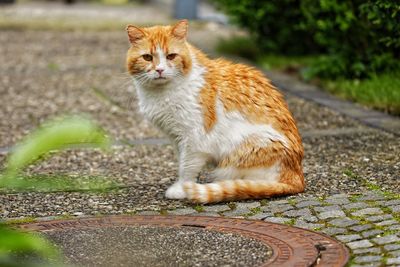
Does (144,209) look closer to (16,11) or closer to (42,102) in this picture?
(42,102)

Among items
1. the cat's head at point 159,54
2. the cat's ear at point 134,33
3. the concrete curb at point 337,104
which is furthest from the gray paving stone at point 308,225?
the concrete curb at point 337,104

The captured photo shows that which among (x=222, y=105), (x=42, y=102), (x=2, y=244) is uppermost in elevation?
(x=2, y=244)

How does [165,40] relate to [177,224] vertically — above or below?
above

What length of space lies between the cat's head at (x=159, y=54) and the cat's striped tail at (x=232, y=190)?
61 cm

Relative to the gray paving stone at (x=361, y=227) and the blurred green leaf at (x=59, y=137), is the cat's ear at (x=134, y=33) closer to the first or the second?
the gray paving stone at (x=361, y=227)

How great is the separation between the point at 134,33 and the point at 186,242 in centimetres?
136

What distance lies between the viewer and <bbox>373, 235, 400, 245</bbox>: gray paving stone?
3.96 meters

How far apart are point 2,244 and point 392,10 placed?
228 inches

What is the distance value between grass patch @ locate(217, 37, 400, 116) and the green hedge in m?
0.15

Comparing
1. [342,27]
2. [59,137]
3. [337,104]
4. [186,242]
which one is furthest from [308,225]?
[342,27]

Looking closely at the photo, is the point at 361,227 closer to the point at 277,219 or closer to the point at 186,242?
the point at 277,219

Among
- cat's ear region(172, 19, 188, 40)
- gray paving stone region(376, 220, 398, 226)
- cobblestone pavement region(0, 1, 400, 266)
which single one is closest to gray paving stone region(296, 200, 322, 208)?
cobblestone pavement region(0, 1, 400, 266)

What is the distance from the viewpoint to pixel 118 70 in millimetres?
10625

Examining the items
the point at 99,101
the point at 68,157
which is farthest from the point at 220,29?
the point at 68,157
